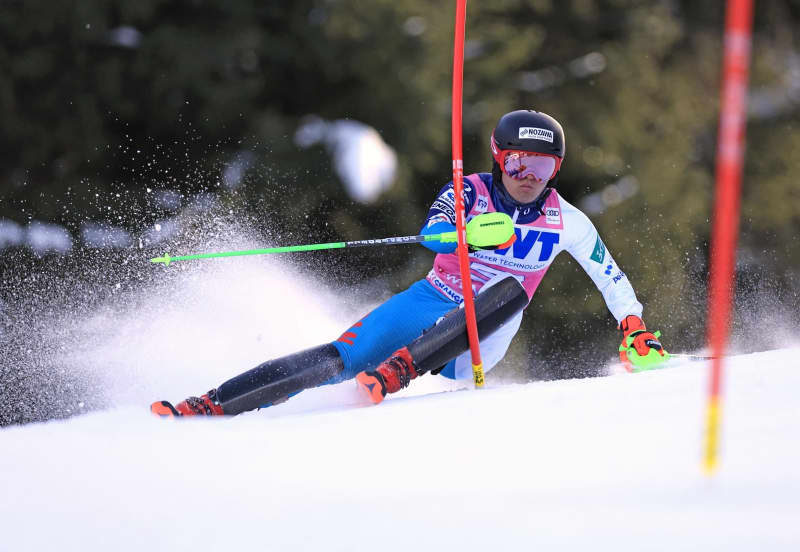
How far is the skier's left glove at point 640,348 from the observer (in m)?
3.59

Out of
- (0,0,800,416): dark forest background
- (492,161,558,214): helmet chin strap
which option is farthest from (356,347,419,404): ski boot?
(0,0,800,416): dark forest background

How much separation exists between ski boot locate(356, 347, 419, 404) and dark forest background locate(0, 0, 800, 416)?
567 centimetres

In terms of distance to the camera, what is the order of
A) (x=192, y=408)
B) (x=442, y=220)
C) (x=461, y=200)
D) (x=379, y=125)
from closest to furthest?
(x=192, y=408) → (x=461, y=200) → (x=442, y=220) → (x=379, y=125)

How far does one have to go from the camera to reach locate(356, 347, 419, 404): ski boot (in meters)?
3.28

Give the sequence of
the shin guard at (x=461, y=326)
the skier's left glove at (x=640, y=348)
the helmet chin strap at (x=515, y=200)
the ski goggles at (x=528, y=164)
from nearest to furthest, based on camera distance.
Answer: the shin guard at (x=461, y=326) < the skier's left glove at (x=640, y=348) < the ski goggles at (x=528, y=164) < the helmet chin strap at (x=515, y=200)

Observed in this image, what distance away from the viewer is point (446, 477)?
2.09m

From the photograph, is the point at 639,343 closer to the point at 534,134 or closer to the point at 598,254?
the point at 598,254

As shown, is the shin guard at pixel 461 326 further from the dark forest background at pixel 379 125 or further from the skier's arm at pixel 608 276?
the dark forest background at pixel 379 125

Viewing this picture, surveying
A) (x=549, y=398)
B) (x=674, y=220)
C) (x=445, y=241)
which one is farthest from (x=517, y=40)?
(x=549, y=398)

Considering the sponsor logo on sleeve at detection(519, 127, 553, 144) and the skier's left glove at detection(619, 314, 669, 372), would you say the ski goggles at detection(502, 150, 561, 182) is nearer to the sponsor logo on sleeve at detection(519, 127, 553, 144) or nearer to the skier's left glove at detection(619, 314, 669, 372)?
the sponsor logo on sleeve at detection(519, 127, 553, 144)

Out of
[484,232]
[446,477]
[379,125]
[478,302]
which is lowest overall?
[446,477]

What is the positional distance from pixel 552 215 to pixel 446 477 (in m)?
1.98

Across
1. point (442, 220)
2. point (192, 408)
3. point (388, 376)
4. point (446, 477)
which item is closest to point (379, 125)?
point (442, 220)

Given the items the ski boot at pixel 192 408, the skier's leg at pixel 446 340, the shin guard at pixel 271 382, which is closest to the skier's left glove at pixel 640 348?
the skier's leg at pixel 446 340
